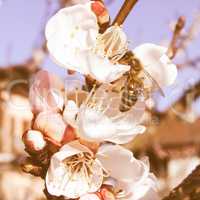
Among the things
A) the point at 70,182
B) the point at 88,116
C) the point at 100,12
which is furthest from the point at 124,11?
the point at 70,182

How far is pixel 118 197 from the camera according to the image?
88 cm

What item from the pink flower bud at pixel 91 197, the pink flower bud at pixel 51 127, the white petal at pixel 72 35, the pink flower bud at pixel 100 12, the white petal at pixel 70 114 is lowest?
the pink flower bud at pixel 91 197

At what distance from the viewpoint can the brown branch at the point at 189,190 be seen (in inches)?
34.0

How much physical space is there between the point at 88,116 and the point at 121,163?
9 cm

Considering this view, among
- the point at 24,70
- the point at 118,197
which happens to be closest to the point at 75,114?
the point at 118,197

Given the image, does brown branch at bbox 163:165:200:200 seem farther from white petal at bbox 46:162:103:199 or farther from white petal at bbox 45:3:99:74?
white petal at bbox 45:3:99:74

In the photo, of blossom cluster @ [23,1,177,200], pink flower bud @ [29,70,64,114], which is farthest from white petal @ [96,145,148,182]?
pink flower bud @ [29,70,64,114]

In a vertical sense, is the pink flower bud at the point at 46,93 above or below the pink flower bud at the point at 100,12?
below

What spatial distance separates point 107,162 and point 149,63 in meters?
0.19

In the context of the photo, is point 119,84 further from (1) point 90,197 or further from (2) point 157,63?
(1) point 90,197

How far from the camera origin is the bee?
2.87ft

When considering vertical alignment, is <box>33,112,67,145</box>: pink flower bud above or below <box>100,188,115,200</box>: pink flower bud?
above

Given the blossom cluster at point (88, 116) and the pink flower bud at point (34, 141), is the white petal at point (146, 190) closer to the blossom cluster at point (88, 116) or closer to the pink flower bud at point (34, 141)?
the blossom cluster at point (88, 116)

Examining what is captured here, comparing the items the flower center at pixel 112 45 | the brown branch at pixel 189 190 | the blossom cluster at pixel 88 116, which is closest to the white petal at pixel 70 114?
the blossom cluster at pixel 88 116
